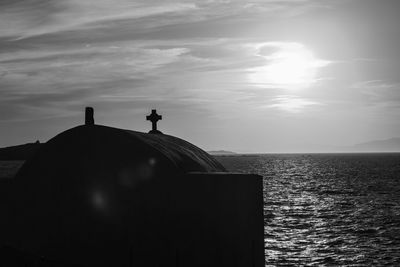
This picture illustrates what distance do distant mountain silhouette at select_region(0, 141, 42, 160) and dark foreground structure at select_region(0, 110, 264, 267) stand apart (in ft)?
408

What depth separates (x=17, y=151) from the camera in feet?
481

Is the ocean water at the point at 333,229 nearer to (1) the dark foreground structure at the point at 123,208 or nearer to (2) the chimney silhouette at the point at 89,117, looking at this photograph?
(1) the dark foreground structure at the point at 123,208

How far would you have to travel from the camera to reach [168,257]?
15.9 metres

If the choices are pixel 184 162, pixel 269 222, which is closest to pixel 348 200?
pixel 269 222

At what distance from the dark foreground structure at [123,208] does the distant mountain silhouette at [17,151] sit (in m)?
124

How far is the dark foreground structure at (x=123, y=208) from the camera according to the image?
15805 mm

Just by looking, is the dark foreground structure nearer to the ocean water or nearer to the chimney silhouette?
the chimney silhouette

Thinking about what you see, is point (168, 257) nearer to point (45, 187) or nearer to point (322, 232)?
point (45, 187)

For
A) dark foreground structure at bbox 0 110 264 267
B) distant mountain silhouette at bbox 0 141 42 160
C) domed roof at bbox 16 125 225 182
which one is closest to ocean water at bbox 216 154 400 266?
dark foreground structure at bbox 0 110 264 267

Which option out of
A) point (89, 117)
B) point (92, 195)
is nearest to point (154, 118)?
point (89, 117)

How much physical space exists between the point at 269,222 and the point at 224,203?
3781 cm

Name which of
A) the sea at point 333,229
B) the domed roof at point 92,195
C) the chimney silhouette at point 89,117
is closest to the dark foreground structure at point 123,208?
the domed roof at point 92,195

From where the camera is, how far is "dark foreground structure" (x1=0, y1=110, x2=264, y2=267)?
15.8 metres

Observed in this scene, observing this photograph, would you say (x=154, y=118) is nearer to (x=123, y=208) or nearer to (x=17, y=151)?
(x=123, y=208)
